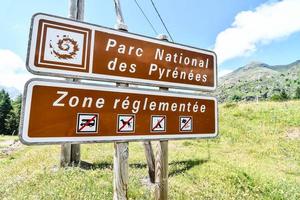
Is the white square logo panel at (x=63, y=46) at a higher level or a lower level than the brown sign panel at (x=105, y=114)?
higher

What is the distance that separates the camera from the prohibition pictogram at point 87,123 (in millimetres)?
2574

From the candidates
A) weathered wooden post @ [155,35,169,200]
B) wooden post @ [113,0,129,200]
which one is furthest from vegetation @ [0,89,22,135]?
wooden post @ [113,0,129,200]

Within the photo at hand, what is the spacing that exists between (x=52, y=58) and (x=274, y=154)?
15.3 metres

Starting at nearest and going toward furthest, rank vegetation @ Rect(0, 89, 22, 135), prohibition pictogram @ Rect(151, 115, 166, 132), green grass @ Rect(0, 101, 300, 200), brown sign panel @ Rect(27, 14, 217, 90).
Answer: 1. brown sign panel @ Rect(27, 14, 217, 90)
2. prohibition pictogram @ Rect(151, 115, 166, 132)
3. green grass @ Rect(0, 101, 300, 200)
4. vegetation @ Rect(0, 89, 22, 135)

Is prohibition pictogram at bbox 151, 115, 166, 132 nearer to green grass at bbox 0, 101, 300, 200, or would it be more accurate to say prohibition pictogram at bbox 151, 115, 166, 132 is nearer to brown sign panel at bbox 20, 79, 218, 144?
brown sign panel at bbox 20, 79, 218, 144

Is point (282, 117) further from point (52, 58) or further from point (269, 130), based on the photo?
point (52, 58)

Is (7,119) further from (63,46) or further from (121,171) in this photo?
(63,46)

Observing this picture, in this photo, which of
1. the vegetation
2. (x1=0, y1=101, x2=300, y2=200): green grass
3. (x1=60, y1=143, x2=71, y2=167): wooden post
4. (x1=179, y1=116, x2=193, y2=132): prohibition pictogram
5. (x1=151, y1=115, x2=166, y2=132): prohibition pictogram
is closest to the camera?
(x1=151, y1=115, x2=166, y2=132): prohibition pictogram

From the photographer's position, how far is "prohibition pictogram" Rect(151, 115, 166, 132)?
311 centimetres

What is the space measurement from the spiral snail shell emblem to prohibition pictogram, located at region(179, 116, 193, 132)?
162cm

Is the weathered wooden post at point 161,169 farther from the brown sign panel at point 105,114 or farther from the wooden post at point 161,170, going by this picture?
the brown sign panel at point 105,114

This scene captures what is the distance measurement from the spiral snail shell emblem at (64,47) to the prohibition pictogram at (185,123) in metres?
1.62

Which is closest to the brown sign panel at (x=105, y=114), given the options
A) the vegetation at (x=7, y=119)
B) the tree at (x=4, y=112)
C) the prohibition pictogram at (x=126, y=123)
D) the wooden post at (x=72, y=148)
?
the prohibition pictogram at (x=126, y=123)

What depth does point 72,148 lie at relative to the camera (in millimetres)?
9836
